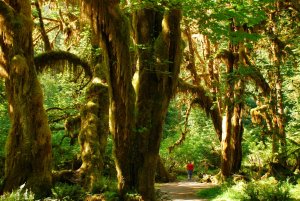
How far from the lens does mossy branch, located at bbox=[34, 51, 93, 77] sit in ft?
A: 46.8

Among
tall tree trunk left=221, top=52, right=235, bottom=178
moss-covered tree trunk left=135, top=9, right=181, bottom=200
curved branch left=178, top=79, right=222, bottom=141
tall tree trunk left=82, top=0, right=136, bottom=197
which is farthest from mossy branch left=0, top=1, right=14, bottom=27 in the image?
tall tree trunk left=221, top=52, right=235, bottom=178

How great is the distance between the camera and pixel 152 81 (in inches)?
440

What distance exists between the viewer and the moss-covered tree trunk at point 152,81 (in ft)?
35.2

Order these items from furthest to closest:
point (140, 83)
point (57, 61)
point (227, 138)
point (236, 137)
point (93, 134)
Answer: point (227, 138) < point (236, 137) < point (57, 61) < point (93, 134) < point (140, 83)

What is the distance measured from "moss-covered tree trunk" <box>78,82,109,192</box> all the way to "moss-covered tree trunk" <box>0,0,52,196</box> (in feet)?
7.57

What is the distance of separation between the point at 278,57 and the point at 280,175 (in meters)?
4.60

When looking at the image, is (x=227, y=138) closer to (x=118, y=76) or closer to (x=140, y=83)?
(x=140, y=83)

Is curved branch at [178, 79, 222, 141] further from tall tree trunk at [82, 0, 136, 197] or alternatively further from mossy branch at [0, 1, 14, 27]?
mossy branch at [0, 1, 14, 27]

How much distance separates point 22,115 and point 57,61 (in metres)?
4.21

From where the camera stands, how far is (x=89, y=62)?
52.7 ft

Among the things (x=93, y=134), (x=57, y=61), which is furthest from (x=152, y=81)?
(x=57, y=61)

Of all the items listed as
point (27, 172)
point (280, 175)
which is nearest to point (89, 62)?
point (27, 172)

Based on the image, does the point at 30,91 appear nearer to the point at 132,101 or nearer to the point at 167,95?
the point at 132,101

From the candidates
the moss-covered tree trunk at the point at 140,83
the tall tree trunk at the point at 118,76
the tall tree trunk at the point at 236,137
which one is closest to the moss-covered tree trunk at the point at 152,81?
the moss-covered tree trunk at the point at 140,83
